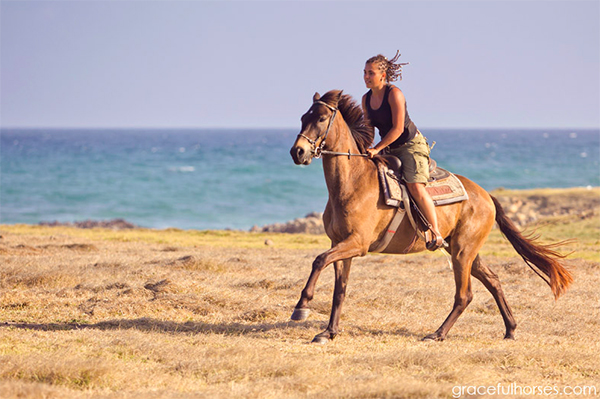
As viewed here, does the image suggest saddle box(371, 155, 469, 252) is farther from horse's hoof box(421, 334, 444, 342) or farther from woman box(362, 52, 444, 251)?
horse's hoof box(421, 334, 444, 342)

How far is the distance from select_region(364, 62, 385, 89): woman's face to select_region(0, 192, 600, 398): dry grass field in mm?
2930

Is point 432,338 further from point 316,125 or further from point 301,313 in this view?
point 316,125

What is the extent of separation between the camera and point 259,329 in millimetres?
8305

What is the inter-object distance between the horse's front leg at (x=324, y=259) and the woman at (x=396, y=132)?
1002 millimetres

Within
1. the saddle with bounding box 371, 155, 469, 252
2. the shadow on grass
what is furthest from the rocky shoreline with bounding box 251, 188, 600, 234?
the saddle with bounding box 371, 155, 469, 252

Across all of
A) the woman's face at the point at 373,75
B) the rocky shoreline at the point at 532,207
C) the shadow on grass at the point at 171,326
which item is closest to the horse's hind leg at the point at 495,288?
the shadow on grass at the point at 171,326

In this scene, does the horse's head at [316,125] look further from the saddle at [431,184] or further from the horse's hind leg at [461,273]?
the horse's hind leg at [461,273]

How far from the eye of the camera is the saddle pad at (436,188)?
7.94 meters

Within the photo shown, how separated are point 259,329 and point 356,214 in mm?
1890

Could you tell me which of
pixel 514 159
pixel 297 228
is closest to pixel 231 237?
pixel 297 228

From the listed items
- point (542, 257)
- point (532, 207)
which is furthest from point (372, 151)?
→ point (532, 207)

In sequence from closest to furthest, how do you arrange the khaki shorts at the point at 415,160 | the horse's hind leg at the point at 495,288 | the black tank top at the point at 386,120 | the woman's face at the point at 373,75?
1. the woman's face at the point at 373,75
2. the black tank top at the point at 386,120
3. the khaki shorts at the point at 415,160
4. the horse's hind leg at the point at 495,288

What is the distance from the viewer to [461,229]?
334 inches

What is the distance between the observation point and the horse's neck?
25.4ft
